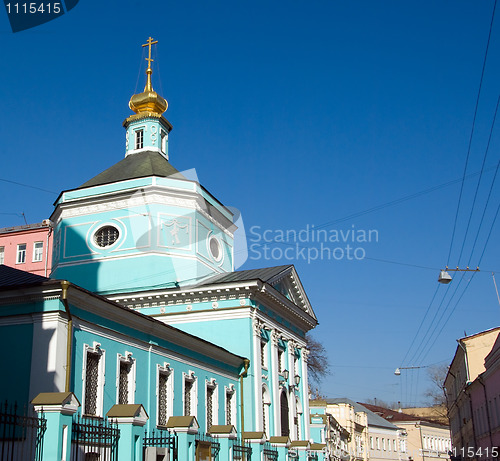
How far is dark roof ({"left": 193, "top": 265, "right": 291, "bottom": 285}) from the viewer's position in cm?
2497

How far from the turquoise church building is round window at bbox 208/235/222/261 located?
0.09 m

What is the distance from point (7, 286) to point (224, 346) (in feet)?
34.5

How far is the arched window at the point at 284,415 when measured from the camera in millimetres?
25766

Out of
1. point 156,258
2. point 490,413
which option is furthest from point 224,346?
point 490,413

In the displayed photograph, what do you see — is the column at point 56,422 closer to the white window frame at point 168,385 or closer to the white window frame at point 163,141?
the white window frame at point 168,385

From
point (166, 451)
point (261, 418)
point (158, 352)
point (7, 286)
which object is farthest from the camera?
point (261, 418)

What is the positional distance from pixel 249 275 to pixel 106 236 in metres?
5.90

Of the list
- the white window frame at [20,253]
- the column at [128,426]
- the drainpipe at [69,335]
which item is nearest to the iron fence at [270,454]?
the drainpipe at [69,335]

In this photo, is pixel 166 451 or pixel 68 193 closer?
pixel 166 451

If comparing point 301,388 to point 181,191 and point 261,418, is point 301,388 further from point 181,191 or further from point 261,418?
point 181,191

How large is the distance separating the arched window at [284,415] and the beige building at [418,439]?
4058 centimetres

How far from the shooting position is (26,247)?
42.9 meters

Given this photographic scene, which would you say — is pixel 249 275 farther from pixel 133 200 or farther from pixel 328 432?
pixel 328 432

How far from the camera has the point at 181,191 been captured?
Result: 2673 centimetres
